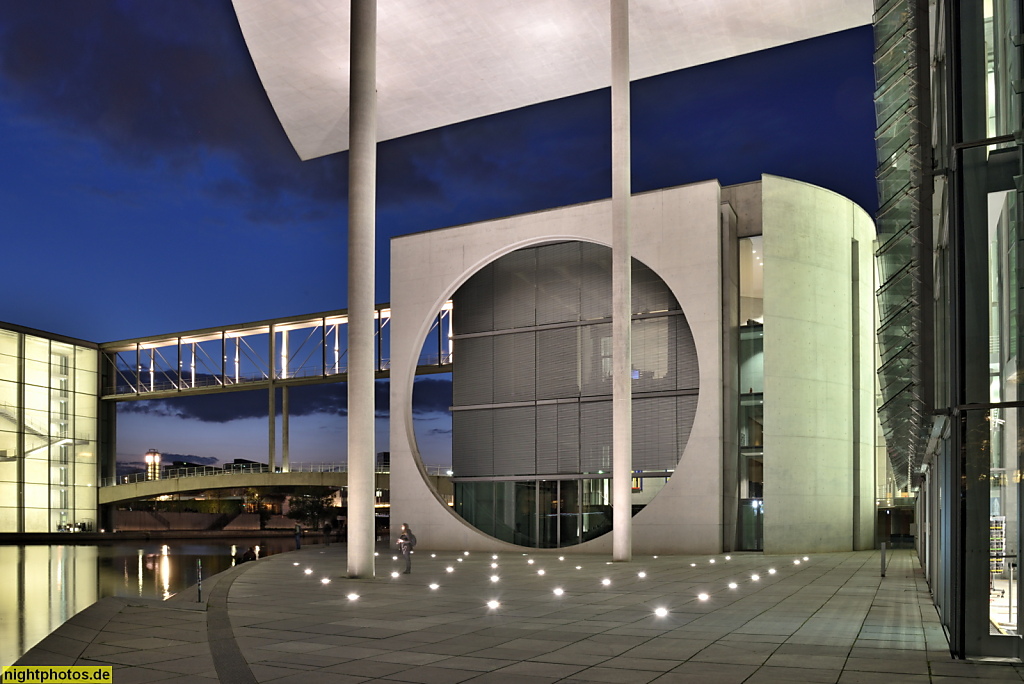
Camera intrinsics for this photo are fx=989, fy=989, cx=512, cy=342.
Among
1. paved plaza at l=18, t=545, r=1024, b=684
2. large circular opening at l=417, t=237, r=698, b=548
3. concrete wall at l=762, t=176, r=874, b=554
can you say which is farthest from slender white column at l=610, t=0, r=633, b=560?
concrete wall at l=762, t=176, r=874, b=554

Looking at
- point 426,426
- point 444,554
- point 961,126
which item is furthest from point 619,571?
point 426,426

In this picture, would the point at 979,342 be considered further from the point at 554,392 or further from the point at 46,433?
the point at 46,433

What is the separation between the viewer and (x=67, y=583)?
2216cm

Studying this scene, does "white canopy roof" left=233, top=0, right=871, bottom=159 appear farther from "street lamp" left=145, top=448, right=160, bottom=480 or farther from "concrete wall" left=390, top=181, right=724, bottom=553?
"street lamp" left=145, top=448, right=160, bottom=480

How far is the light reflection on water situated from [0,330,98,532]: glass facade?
18.3 meters

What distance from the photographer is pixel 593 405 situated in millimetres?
31375

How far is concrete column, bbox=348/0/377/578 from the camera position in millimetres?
19719

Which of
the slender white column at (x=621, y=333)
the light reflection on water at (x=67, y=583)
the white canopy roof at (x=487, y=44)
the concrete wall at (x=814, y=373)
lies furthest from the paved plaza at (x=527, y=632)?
the white canopy roof at (x=487, y=44)

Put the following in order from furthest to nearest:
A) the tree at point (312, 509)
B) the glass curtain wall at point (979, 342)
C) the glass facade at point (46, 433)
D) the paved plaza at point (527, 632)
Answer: the tree at point (312, 509) → the glass facade at point (46, 433) → the glass curtain wall at point (979, 342) → the paved plaza at point (527, 632)

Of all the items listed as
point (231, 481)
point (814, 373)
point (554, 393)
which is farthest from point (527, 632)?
point (231, 481)

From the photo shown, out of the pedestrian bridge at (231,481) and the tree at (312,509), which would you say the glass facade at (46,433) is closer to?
the pedestrian bridge at (231,481)

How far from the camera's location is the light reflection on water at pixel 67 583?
45.6 ft

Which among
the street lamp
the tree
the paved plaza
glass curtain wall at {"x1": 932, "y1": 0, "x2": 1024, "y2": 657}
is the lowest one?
the tree

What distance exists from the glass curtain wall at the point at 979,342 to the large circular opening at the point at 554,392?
20079mm
